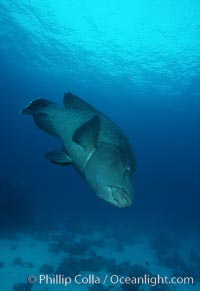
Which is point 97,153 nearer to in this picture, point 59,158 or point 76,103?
point 59,158

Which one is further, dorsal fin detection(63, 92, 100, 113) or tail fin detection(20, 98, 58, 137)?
tail fin detection(20, 98, 58, 137)

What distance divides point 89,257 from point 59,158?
1848 cm

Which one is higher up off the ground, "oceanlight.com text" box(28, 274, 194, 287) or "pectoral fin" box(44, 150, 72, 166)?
"oceanlight.com text" box(28, 274, 194, 287)

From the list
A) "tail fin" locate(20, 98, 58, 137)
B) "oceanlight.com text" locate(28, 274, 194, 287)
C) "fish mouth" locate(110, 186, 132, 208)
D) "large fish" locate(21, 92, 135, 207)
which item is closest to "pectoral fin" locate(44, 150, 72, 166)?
"large fish" locate(21, 92, 135, 207)

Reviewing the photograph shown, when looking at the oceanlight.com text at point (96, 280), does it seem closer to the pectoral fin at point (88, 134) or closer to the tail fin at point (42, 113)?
the tail fin at point (42, 113)

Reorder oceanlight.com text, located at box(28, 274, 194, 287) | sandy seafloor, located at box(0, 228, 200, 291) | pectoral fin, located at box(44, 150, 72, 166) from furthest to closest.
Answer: sandy seafloor, located at box(0, 228, 200, 291)
oceanlight.com text, located at box(28, 274, 194, 287)
pectoral fin, located at box(44, 150, 72, 166)

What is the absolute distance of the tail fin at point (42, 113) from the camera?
120 inches

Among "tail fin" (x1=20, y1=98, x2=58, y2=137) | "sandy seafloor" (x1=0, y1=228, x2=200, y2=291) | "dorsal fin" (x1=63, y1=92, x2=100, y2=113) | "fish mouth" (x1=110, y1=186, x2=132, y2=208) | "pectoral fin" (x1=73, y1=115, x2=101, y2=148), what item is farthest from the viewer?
"sandy seafloor" (x1=0, y1=228, x2=200, y2=291)

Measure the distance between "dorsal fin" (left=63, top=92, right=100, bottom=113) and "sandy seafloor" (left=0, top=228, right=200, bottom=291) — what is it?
13702mm

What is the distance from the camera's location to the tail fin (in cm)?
304

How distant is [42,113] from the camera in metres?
3.12

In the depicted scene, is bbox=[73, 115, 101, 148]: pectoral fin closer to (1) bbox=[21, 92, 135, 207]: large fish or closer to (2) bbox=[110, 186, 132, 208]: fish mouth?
(1) bbox=[21, 92, 135, 207]: large fish

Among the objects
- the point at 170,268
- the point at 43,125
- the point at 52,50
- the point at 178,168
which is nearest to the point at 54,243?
the point at 170,268

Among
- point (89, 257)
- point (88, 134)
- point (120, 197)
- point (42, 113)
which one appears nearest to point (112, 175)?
point (120, 197)
